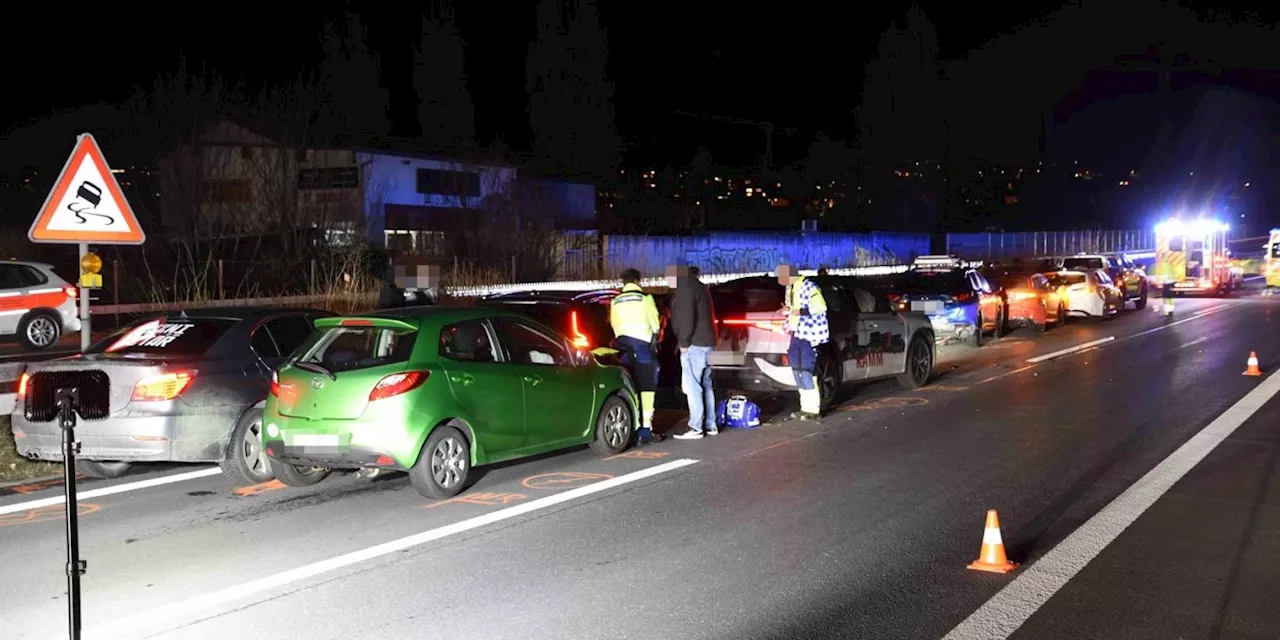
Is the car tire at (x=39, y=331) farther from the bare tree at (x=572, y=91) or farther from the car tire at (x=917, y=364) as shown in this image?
the bare tree at (x=572, y=91)

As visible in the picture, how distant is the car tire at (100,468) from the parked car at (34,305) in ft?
32.7

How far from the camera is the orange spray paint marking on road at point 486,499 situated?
880 centimetres

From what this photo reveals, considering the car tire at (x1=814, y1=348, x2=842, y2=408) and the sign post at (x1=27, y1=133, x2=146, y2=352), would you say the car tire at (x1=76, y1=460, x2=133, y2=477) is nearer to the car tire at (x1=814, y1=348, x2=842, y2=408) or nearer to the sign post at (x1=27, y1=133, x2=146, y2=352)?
the sign post at (x1=27, y1=133, x2=146, y2=352)

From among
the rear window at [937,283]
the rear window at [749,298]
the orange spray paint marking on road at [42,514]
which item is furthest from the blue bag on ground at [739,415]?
the rear window at [937,283]

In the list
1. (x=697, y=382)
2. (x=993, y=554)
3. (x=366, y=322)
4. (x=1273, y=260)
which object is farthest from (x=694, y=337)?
(x=1273, y=260)

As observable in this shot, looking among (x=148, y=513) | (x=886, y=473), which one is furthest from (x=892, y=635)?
(x=148, y=513)

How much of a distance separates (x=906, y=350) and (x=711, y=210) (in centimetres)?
6321

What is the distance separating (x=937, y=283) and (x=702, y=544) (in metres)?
15.8

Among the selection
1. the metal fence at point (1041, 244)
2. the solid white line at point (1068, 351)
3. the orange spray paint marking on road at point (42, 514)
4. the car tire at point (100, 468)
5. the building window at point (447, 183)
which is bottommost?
the orange spray paint marking on road at point (42, 514)

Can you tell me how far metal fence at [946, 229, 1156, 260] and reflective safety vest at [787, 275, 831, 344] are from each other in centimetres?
5032

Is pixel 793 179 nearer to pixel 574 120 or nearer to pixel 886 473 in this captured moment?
pixel 574 120

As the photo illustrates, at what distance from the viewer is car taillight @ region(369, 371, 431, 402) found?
8.48 meters

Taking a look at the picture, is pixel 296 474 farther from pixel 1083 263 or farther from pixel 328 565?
pixel 1083 263

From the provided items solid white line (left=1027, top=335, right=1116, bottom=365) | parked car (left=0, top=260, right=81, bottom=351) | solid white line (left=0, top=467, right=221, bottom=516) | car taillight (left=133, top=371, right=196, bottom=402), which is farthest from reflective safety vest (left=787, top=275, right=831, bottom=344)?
parked car (left=0, top=260, right=81, bottom=351)
